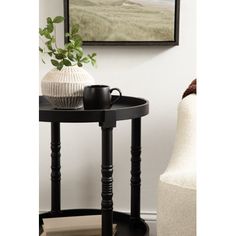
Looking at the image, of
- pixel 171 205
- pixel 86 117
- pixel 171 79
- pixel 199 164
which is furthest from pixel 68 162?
pixel 199 164

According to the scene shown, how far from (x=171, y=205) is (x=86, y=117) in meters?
0.37

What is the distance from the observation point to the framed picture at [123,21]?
2.09 meters

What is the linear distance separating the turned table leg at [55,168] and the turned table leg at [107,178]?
453 mm

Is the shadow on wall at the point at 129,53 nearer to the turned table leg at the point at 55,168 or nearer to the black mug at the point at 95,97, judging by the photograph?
the turned table leg at the point at 55,168

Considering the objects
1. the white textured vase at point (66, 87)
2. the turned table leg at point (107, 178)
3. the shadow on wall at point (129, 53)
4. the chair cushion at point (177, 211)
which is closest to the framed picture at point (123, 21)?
the shadow on wall at point (129, 53)

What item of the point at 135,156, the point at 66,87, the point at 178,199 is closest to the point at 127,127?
the point at 135,156

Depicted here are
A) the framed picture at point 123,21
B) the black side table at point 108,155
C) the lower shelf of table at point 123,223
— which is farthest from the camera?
the framed picture at point 123,21

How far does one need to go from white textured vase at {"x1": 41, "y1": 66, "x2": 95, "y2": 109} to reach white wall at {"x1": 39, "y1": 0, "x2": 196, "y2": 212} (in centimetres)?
46

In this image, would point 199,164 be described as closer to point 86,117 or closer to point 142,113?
point 86,117

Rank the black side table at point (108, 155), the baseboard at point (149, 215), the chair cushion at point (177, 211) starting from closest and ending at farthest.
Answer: the chair cushion at point (177, 211) → the black side table at point (108, 155) → the baseboard at point (149, 215)

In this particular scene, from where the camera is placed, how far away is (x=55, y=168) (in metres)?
2.01

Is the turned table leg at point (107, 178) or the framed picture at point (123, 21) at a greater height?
the framed picture at point (123, 21)

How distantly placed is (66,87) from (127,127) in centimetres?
56

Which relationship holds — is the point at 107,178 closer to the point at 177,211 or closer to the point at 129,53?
the point at 177,211
